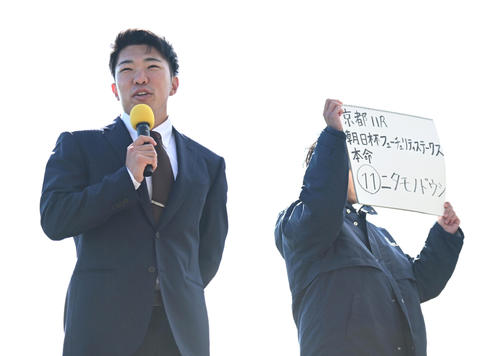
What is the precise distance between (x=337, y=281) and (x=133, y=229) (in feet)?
3.99

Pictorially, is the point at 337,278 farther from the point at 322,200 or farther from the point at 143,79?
the point at 143,79

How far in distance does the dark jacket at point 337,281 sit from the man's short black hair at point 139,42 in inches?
36.9

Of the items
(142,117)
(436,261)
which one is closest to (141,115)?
(142,117)

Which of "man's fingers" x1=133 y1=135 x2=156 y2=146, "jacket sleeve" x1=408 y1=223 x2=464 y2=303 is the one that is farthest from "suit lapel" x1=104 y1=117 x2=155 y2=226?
"jacket sleeve" x1=408 y1=223 x2=464 y2=303

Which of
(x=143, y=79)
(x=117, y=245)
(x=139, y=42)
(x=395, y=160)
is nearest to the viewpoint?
(x=117, y=245)

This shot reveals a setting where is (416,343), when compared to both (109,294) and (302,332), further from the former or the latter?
(109,294)

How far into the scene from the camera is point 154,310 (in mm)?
3441

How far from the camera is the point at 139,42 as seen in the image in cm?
405

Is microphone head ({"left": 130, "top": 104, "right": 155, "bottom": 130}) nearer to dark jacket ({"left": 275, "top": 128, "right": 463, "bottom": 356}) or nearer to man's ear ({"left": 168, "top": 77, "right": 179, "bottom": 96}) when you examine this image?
man's ear ({"left": 168, "top": 77, "right": 179, "bottom": 96})

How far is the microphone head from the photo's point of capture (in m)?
3.55

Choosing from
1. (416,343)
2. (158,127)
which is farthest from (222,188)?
(416,343)

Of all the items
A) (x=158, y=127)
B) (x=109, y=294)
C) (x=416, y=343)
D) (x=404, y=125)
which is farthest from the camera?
(x=404, y=125)

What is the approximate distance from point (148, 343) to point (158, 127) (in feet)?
3.53

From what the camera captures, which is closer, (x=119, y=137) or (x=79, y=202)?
(x=79, y=202)
